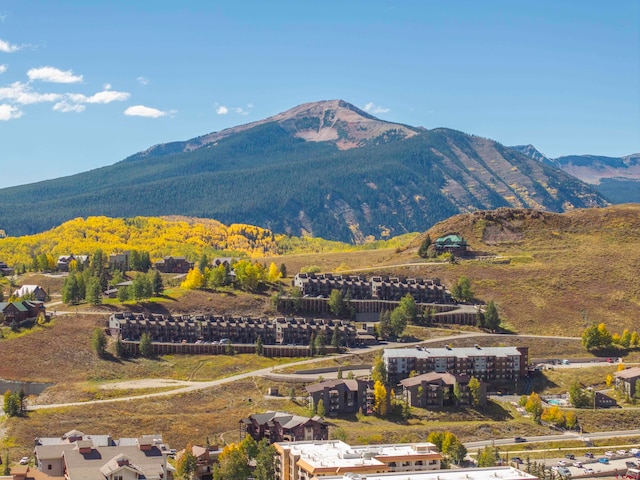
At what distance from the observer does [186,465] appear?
104500 mm

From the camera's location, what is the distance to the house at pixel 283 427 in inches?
4572

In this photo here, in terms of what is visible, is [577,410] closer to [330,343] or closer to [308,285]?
[330,343]

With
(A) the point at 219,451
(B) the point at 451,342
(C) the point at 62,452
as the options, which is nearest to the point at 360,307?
(B) the point at 451,342

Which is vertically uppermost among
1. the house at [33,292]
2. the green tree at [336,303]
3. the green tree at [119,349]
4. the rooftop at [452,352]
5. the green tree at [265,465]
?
the house at [33,292]

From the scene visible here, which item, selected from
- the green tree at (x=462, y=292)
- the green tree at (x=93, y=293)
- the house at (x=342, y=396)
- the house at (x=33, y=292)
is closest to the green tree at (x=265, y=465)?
the house at (x=342, y=396)

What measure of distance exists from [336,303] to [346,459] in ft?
305

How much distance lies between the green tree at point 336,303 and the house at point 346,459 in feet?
273

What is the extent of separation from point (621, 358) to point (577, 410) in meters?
32.8

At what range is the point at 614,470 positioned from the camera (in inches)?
4510

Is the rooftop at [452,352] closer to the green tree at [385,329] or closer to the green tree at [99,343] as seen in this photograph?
the green tree at [385,329]

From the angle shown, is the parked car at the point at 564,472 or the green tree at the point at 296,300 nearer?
the parked car at the point at 564,472

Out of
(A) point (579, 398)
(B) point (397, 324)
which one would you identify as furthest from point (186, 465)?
(B) point (397, 324)

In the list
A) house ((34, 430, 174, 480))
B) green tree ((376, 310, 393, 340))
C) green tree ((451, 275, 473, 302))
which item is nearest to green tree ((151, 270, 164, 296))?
green tree ((376, 310, 393, 340))


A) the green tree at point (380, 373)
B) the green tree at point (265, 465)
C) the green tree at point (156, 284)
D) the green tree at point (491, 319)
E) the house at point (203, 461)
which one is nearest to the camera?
the green tree at point (265, 465)
